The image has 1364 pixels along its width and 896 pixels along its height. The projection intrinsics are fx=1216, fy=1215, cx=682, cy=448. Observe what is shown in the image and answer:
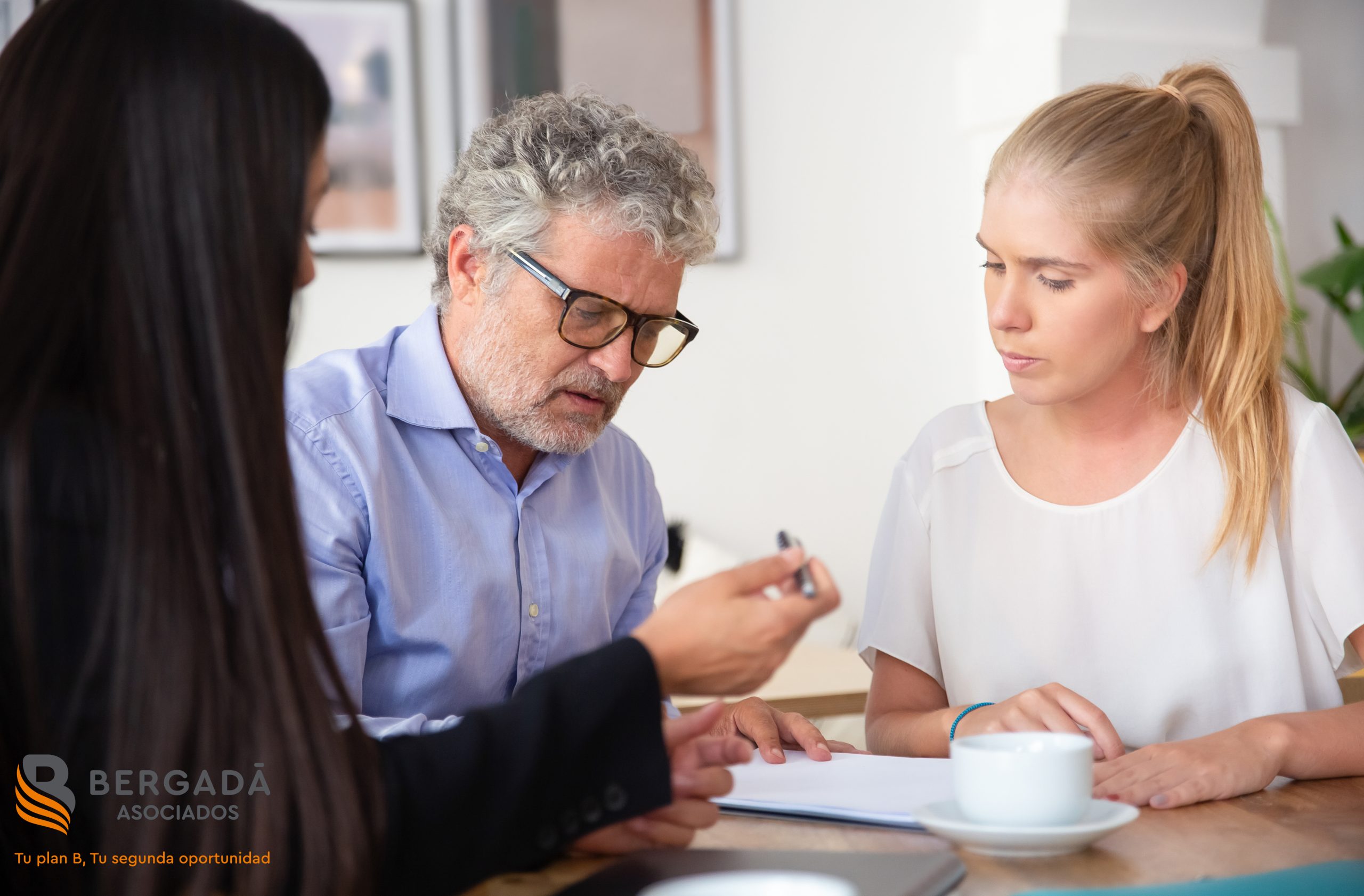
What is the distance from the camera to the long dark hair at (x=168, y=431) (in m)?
0.68

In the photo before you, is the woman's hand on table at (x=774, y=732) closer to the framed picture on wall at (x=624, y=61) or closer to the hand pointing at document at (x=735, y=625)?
the hand pointing at document at (x=735, y=625)

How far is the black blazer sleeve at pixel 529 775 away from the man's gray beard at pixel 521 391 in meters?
0.64

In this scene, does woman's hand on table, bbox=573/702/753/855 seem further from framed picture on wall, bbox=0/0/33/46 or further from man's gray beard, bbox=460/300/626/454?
framed picture on wall, bbox=0/0/33/46

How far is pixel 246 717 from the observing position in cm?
69

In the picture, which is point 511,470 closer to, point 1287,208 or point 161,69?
point 161,69

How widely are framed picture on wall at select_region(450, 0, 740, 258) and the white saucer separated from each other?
104 inches

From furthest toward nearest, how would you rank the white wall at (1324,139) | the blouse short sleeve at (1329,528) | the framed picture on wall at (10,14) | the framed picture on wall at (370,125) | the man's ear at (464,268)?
the white wall at (1324,139) < the framed picture on wall at (370,125) < the framed picture on wall at (10,14) < the man's ear at (464,268) < the blouse short sleeve at (1329,528)

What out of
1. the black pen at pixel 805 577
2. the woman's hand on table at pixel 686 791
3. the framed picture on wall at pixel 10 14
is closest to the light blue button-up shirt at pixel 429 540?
the woman's hand on table at pixel 686 791

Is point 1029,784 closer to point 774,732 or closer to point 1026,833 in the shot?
point 1026,833

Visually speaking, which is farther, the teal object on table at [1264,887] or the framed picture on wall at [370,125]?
the framed picture on wall at [370,125]

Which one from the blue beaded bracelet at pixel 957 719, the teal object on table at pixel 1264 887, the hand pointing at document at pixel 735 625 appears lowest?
the blue beaded bracelet at pixel 957 719

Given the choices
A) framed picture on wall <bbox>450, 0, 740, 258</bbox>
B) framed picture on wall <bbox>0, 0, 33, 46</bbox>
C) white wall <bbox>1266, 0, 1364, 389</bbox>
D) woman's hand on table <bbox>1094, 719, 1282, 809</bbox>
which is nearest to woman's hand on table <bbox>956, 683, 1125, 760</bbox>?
woman's hand on table <bbox>1094, 719, 1282, 809</bbox>

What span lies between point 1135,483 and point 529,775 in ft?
3.29

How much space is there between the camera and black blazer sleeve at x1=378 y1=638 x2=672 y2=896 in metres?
0.75
